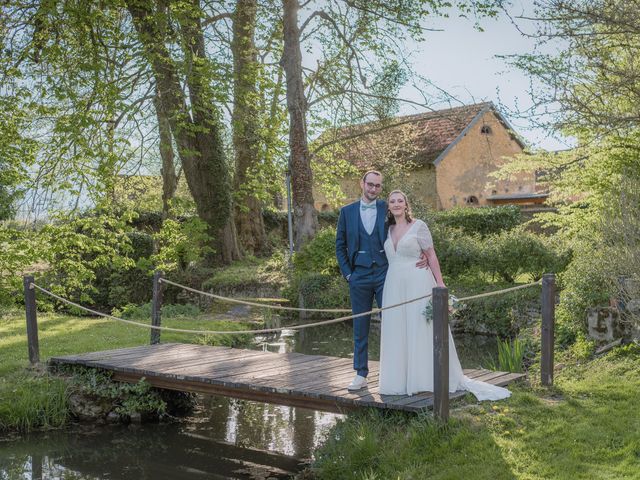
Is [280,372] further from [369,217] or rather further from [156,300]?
[156,300]

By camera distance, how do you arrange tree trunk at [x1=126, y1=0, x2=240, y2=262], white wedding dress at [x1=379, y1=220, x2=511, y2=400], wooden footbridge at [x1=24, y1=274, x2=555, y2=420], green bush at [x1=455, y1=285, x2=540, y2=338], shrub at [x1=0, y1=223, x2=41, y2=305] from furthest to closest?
tree trunk at [x1=126, y1=0, x2=240, y2=262]
shrub at [x1=0, y1=223, x2=41, y2=305]
green bush at [x1=455, y1=285, x2=540, y2=338]
white wedding dress at [x1=379, y1=220, x2=511, y2=400]
wooden footbridge at [x1=24, y1=274, x2=555, y2=420]

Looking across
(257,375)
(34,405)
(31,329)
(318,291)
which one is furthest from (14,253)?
(257,375)

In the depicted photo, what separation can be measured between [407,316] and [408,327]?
11 cm

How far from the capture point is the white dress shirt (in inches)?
293

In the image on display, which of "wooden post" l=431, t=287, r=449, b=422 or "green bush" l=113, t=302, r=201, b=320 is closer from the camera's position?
"wooden post" l=431, t=287, r=449, b=422

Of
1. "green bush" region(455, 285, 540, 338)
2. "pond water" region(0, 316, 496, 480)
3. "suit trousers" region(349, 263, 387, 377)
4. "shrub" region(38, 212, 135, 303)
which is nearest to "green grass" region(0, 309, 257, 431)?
"pond water" region(0, 316, 496, 480)

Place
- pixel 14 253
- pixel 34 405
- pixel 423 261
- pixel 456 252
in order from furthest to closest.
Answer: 1. pixel 456 252
2. pixel 14 253
3. pixel 34 405
4. pixel 423 261

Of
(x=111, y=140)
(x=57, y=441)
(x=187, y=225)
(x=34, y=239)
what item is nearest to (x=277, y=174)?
(x=187, y=225)

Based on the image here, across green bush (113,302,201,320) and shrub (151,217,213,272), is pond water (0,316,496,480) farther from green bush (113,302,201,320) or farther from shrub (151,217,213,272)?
shrub (151,217,213,272)

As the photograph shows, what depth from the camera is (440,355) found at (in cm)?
661

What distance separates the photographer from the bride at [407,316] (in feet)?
23.6

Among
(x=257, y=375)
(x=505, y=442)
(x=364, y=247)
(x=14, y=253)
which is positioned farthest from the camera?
(x=14, y=253)

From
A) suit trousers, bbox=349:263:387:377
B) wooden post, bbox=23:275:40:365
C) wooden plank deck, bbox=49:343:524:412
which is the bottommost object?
wooden plank deck, bbox=49:343:524:412

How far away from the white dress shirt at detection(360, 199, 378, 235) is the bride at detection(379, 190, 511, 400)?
18 centimetres
